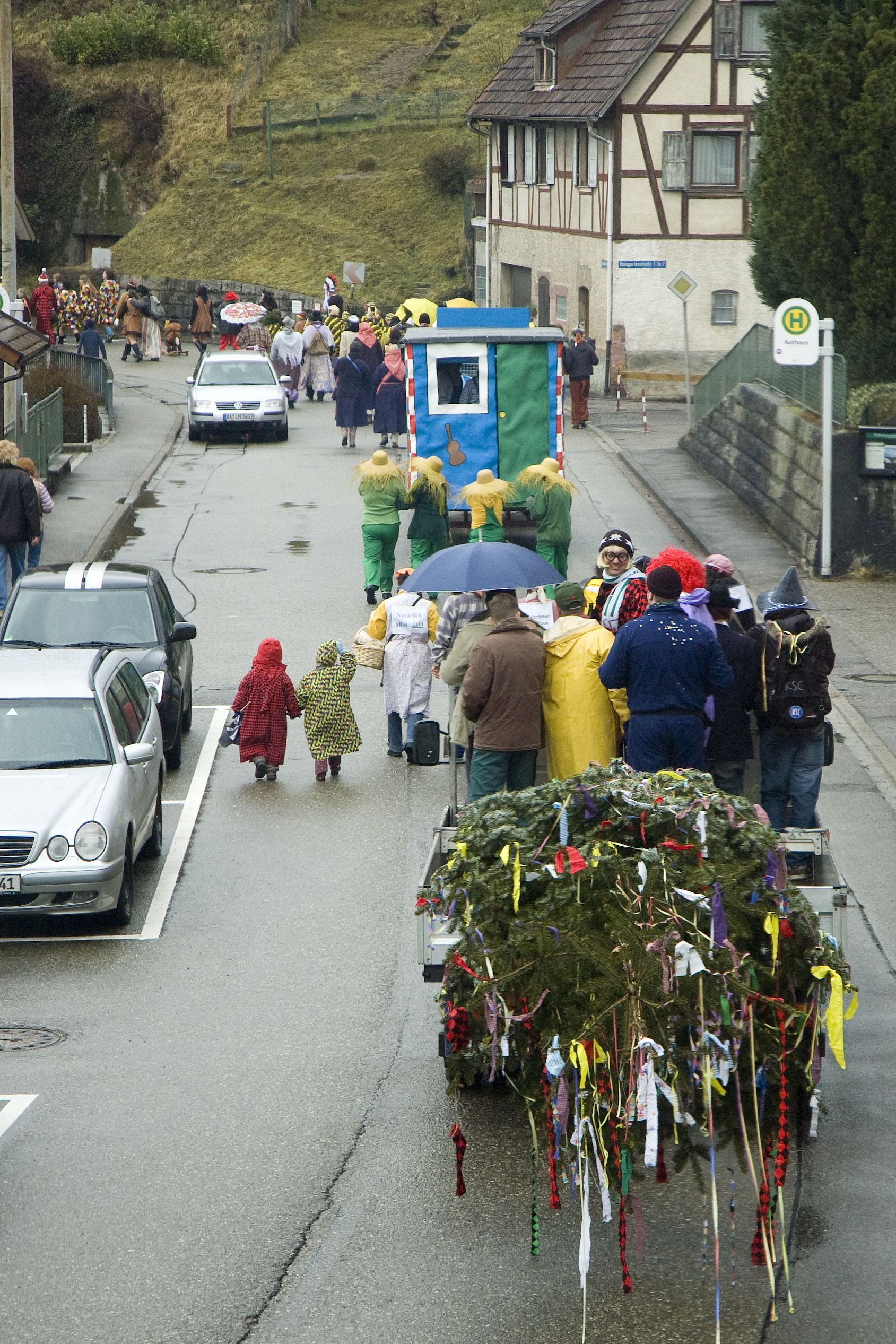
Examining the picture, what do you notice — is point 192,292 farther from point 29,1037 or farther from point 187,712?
point 29,1037

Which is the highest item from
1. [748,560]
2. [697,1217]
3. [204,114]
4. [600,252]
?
[204,114]

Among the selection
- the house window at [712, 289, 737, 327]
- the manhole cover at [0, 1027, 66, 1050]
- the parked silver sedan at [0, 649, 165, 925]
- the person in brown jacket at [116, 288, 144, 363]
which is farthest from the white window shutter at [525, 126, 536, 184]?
the manhole cover at [0, 1027, 66, 1050]

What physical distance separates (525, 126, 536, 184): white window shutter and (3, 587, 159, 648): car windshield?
120 ft

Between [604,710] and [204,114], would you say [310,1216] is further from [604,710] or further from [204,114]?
[204,114]

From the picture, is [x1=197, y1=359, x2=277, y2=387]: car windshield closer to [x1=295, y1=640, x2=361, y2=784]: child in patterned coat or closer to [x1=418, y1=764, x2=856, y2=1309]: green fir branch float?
[x1=295, y1=640, x2=361, y2=784]: child in patterned coat

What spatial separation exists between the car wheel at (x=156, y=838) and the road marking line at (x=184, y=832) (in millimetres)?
100

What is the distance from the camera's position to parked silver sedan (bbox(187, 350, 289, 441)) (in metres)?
34.0

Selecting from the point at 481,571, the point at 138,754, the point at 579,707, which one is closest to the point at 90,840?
the point at 138,754

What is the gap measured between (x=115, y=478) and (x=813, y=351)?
1326 cm

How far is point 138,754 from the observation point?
34.9 feet

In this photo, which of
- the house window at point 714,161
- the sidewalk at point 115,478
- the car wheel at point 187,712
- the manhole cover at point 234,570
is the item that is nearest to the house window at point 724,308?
the house window at point 714,161

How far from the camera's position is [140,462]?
103 ft

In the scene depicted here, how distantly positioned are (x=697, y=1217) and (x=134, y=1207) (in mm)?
2106

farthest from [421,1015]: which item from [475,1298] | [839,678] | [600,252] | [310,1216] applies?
[600,252]
